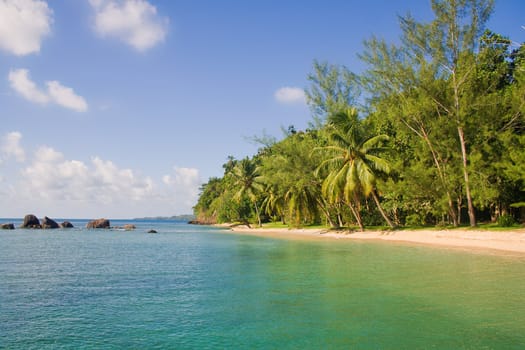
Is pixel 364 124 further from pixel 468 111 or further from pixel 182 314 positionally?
pixel 182 314

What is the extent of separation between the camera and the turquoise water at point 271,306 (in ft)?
25.4

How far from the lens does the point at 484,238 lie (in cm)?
2525

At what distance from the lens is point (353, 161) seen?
37.2m

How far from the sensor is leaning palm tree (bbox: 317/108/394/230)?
35628 mm

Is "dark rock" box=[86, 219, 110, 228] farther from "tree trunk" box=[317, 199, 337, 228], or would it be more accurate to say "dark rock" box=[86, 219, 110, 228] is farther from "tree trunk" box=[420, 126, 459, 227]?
"tree trunk" box=[420, 126, 459, 227]

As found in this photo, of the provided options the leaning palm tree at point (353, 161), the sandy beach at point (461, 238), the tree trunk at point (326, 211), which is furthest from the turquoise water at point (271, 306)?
the tree trunk at point (326, 211)

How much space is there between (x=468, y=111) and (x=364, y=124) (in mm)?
12874

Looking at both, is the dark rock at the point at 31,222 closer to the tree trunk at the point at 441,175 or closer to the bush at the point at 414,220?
the bush at the point at 414,220

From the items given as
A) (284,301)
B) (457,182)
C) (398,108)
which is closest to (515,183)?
(457,182)

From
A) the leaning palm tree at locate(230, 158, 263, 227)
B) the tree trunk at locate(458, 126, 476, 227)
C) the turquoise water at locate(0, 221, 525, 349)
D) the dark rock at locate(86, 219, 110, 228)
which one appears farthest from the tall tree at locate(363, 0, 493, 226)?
the dark rock at locate(86, 219, 110, 228)

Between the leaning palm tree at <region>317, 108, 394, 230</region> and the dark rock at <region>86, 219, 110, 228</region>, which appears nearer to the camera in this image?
→ the leaning palm tree at <region>317, 108, 394, 230</region>

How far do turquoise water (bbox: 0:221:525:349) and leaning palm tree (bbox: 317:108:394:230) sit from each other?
17.4 m

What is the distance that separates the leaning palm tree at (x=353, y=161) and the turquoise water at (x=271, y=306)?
1744 cm

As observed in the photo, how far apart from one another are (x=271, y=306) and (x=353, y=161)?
1119 inches
